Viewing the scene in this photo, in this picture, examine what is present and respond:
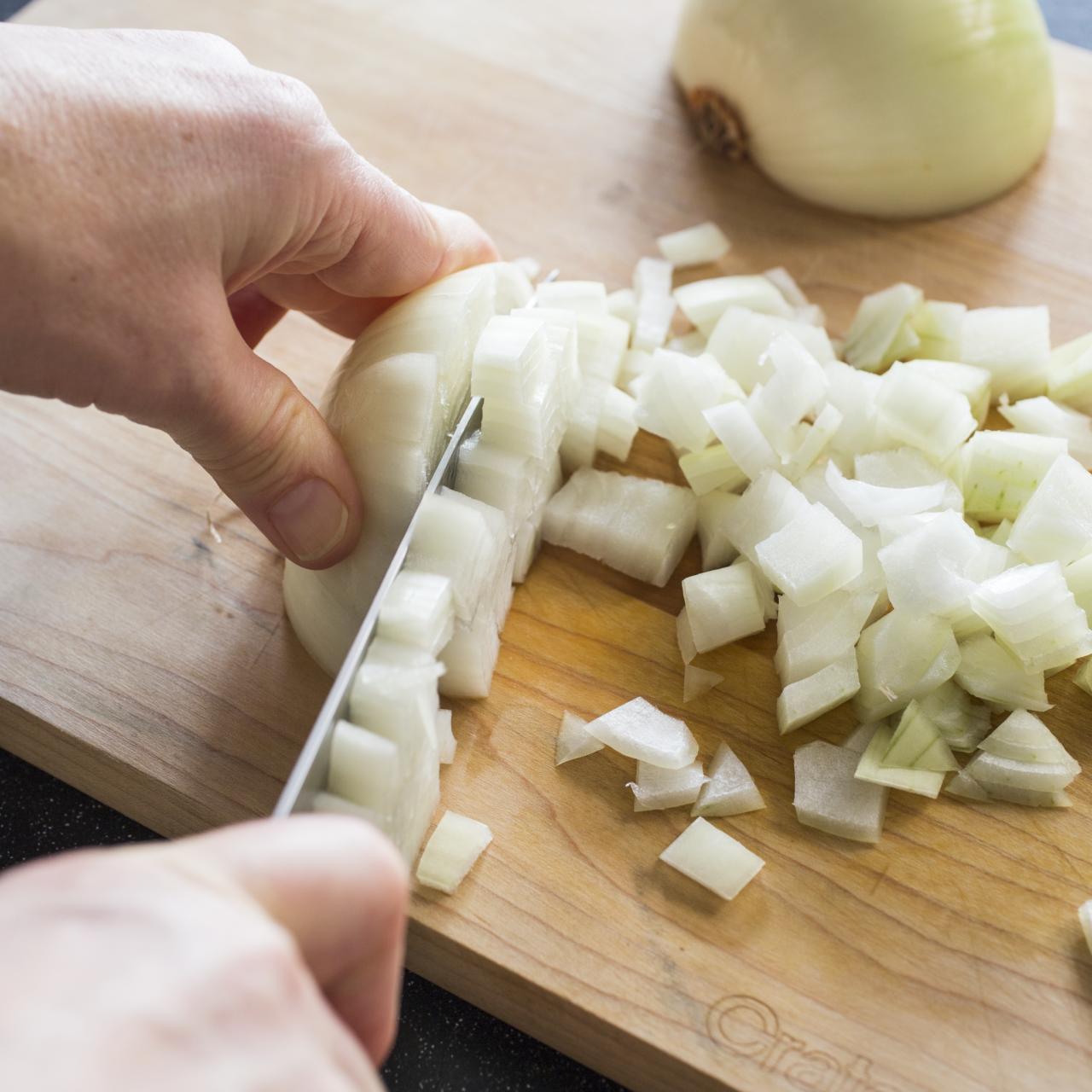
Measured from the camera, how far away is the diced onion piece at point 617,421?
159 cm

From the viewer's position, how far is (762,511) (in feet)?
4.84

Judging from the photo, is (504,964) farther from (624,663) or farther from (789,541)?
(789,541)

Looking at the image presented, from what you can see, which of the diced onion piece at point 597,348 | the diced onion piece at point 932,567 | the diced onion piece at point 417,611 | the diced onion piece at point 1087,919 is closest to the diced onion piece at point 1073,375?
the diced onion piece at point 932,567

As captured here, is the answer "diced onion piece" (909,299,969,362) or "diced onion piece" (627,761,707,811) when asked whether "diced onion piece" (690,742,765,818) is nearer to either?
"diced onion piece" (627,761,707,811)

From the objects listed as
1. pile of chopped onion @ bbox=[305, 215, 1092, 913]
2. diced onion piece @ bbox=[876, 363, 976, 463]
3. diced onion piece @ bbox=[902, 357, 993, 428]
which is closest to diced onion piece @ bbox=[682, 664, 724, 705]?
pile of chopped onion @ bbox=[305, 215, 1092, 913]

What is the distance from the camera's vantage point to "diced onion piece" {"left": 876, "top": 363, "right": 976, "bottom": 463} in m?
1.51

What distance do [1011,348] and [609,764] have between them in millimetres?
908

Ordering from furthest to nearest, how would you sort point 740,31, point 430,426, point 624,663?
1. point 740,31
2. point 624,663
3. point 430,426

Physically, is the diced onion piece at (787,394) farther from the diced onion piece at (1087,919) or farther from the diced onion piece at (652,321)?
the diced onion piece at (1087,919)

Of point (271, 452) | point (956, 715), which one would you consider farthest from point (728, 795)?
point (271, 452)

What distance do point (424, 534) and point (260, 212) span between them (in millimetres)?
384

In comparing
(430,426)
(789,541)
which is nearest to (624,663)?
(789,541)

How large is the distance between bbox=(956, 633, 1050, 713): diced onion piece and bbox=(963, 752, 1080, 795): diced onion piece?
82 millimetres

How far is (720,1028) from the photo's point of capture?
1150 mm
